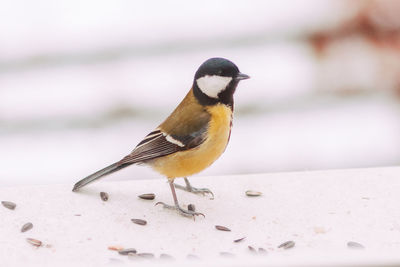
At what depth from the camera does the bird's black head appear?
90.4 inches

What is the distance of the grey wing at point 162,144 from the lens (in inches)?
92.0

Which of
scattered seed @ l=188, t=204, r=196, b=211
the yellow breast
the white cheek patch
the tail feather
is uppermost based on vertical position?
the white cheek patch

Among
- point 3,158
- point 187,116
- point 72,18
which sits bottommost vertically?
point 3,158

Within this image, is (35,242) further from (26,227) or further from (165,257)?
(165,257)

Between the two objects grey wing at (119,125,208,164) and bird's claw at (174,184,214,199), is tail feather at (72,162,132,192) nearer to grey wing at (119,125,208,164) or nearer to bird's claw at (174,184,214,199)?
grey wing at (119,125,208,164)

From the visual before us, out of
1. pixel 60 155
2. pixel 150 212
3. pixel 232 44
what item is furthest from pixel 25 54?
pixel 150 212

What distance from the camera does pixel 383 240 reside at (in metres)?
2.04

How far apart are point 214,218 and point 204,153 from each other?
0.72 ft

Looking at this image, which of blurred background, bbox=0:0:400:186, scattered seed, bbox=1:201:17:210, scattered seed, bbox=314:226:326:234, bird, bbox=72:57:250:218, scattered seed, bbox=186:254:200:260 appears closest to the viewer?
scattered seed, bbox=186:254:200:260

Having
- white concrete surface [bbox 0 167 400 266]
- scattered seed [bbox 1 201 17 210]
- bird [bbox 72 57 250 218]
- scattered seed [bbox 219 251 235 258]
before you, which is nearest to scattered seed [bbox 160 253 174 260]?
white concrete surface [bbox 0 167 400 266]

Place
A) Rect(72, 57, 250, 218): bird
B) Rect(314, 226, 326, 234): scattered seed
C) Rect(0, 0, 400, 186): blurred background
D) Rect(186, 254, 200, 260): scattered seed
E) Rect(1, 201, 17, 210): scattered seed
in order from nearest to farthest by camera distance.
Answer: Rect(186, 254, 200, 260): scattered seed
Rect(314, 226, 326, 234): scattered seed
Rect(1, 201, 17, 210): scattered seed
Rect(72, 57, 250, 218): bird
Rect(0, 0, 400, 186): blurred background

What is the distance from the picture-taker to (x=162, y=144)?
236 centimetres

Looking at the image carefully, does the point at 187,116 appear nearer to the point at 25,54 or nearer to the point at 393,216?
the point at 393,216

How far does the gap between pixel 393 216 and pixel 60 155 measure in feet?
7.46
